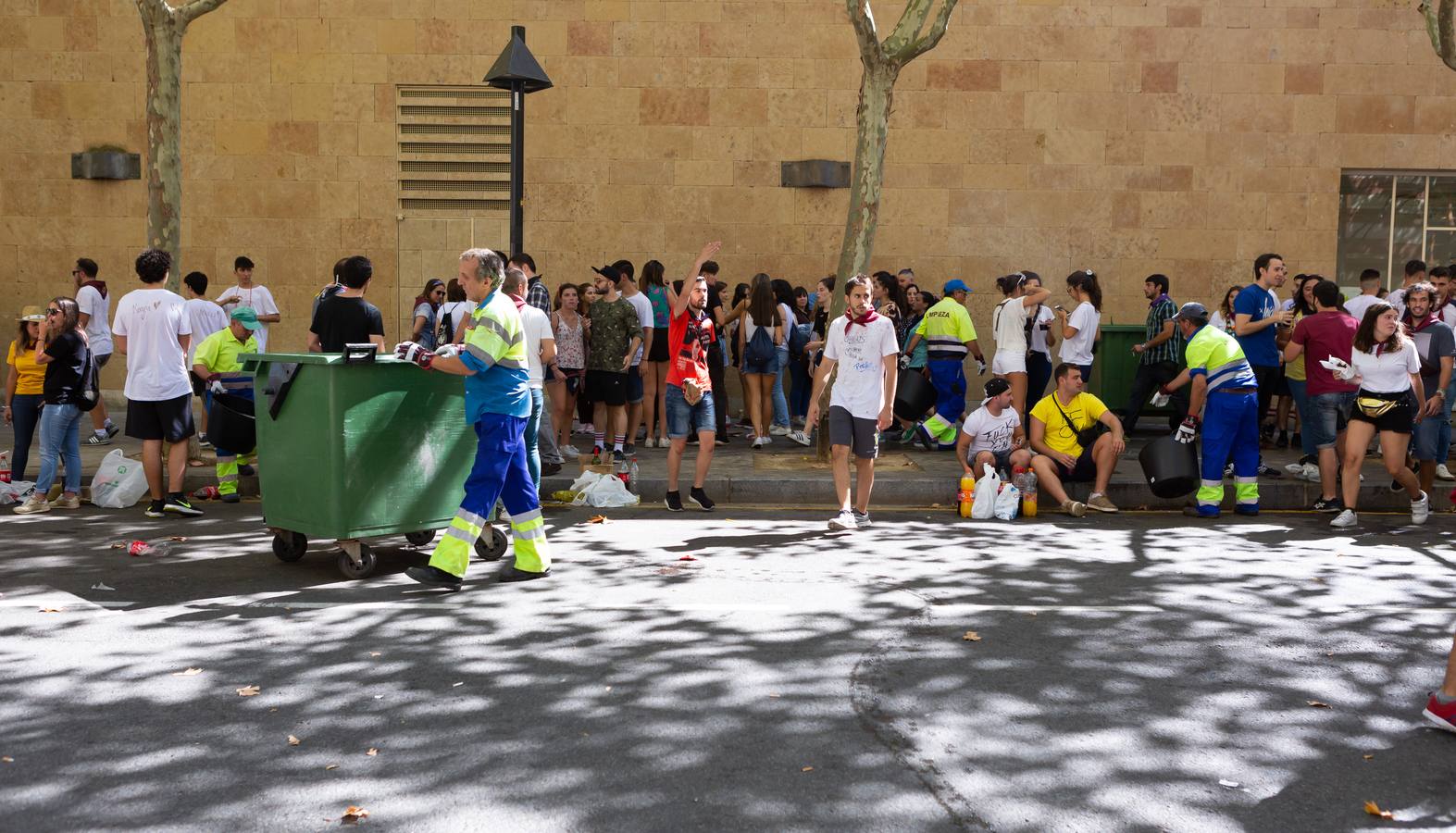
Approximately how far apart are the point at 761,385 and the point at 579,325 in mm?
2394

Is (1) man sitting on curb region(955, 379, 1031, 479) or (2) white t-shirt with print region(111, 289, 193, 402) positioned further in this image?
(1) man sitting on curb region(955, 379, 1031, 479)

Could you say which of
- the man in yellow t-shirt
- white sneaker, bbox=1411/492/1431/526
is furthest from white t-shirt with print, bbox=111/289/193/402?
white sneaker, bbox=1411/492/1431/526

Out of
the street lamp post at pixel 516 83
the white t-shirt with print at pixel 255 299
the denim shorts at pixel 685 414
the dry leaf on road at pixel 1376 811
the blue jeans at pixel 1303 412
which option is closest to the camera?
the dry leaf on road at pixel 1376 811

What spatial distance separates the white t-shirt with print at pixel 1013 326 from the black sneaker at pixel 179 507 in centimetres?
710

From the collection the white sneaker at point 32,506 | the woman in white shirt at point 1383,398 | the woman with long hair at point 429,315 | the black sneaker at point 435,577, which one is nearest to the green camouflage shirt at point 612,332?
the woman with long hair at point 429,315

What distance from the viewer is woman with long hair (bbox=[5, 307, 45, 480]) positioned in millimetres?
9586

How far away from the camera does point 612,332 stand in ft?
38.0

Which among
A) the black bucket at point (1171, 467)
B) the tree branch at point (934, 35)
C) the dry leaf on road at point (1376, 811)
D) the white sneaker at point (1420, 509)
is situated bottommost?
the dry leaf on road at point (1376, 811)

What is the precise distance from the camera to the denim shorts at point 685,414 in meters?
9.73

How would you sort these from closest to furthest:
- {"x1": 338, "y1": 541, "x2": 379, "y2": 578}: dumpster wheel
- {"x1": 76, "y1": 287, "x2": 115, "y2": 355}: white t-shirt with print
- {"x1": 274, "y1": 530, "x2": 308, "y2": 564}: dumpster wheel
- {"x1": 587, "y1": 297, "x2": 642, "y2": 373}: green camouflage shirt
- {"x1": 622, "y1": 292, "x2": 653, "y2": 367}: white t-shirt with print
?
{"x1": 338, "y1": 541, "x2": 379, "y2": 578}: dumpster wheel → {"x1": 274, "y1": 530, "x2": 308, "y2": 564}: dumpster wheel → {"x1": 587, "y1": 297, "x2": 642, "y2": 373}: green camouflage shirt → {"x1": 622, "y1": 292, "x2": 653, "y2": 367}: white t-shirt with print → {"x1": 76, "y1": 287, "x2": 115, "y2": 355}: white t-shirt with print

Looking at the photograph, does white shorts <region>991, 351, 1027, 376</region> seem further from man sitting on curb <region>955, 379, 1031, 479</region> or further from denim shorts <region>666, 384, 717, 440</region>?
denim shorts <region>666, 384, 717, 440</region>

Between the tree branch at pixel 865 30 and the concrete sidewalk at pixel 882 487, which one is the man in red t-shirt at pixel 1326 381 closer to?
the concrete sidewalk at pixel 882 487

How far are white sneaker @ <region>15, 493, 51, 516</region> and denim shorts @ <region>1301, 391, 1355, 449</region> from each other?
955cm

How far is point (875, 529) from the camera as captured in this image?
909 centimetres
